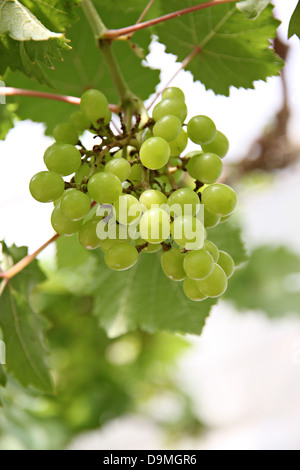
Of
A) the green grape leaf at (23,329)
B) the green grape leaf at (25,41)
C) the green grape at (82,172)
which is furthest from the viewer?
the green grape leaf at (23,329)

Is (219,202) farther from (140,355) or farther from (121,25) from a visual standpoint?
(140,355)

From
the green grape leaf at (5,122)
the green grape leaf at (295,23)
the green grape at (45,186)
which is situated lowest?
the green grape at (45,186)

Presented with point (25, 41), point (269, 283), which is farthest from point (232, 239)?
point (269, 283)

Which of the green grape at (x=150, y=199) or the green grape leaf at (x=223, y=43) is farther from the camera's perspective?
the green grape leaf at (x=223, y=43)

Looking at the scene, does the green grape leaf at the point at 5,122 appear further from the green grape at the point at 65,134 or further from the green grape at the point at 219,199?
the green grape at the point at 219,199

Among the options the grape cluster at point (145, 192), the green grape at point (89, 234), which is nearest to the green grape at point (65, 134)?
the grape cluster at point (145, 192)

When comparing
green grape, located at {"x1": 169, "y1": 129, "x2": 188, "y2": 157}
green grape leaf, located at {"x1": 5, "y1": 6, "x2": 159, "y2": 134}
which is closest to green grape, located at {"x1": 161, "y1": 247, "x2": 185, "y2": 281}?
green grape, located at {"x1": 169, "y1": 129, "x2": 188, "y2": 157}
